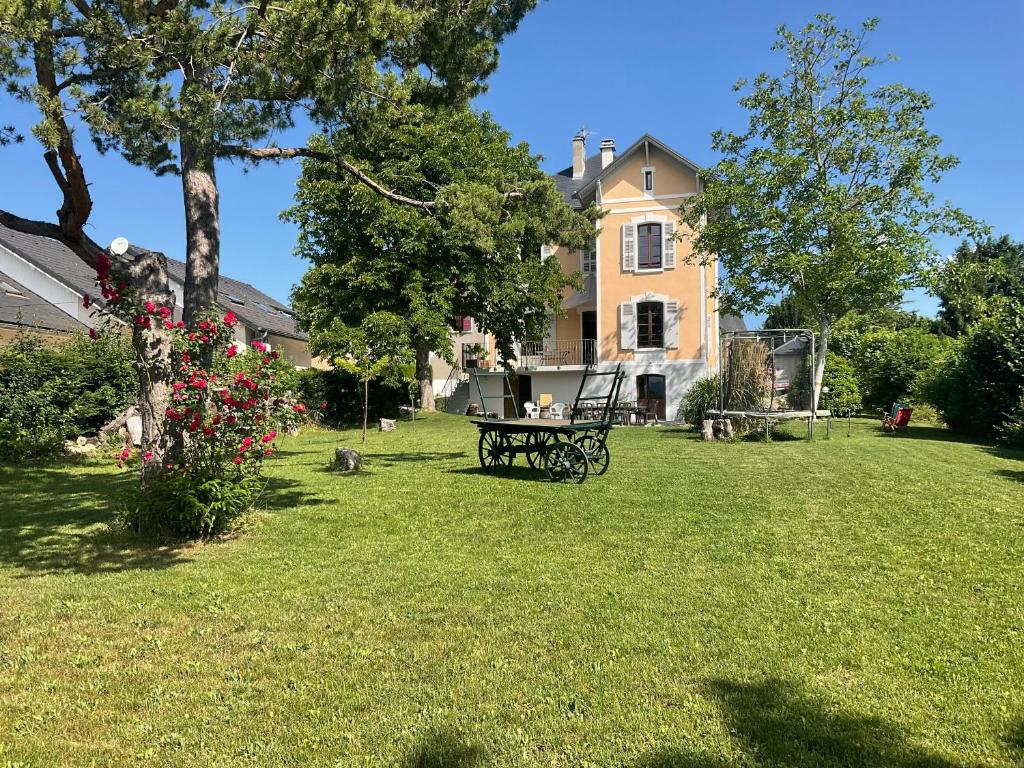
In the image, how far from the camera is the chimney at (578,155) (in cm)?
3347

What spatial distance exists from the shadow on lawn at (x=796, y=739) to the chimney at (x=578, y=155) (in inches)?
1284

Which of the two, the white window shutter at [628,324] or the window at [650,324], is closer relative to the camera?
the window at [650,324]

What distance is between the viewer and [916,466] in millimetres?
10219

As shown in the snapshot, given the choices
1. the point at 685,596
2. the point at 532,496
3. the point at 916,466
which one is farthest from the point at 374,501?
the point at 916,466

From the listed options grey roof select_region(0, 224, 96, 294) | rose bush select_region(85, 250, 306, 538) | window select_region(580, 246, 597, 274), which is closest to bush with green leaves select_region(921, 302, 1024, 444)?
window select_region(580, 246, 597, 274)

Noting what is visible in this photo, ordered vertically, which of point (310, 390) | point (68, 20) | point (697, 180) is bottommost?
point (310, 390)

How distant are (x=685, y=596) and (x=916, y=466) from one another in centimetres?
773

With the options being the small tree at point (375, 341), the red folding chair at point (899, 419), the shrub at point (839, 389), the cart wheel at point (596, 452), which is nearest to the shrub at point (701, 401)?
the red folding chair at point (899, 419)

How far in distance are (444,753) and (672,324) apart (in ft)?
74.9

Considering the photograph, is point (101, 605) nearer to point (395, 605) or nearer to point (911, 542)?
point (395, 605)

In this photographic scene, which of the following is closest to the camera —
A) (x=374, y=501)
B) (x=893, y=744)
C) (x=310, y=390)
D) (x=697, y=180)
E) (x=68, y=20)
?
(x=893, y=744)

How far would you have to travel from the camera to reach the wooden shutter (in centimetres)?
2419

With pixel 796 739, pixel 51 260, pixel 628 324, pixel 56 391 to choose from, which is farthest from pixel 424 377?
pixel 796 739

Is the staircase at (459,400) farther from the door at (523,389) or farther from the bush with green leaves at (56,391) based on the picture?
the bush with green leaves at (56,391)
